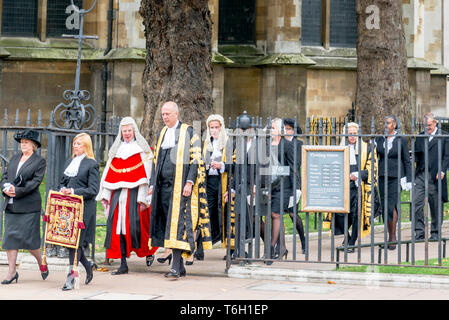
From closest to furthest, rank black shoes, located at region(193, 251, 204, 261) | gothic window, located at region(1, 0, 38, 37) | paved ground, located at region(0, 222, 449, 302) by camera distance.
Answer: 1. paved ground, located at region(0, 222, 449, 302)
2. black shoes, located at region(193, 251, 204, 261)
3. gothic window, located at region(1, 0, 38, 37)

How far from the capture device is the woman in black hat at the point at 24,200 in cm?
947

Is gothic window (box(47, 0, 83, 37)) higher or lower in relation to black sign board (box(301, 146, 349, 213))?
higher

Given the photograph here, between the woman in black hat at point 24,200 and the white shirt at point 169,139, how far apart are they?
1326mm

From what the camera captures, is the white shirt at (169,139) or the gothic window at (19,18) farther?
the gothic window at (19,18)

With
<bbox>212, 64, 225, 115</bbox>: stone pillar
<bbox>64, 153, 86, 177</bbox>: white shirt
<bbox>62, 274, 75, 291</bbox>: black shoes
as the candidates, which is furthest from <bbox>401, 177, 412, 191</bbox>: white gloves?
<bbox>212, 64, 225, 115</bbox>: stone pillar

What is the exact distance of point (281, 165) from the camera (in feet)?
32.6

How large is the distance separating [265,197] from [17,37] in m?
16.0

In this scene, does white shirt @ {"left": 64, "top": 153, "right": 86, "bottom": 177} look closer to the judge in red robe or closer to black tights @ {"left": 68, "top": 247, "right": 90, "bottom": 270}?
the judge in red robe

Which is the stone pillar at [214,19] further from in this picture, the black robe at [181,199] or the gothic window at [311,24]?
the black robe at [181,199]

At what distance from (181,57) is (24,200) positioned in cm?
443

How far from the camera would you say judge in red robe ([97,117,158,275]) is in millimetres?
10078

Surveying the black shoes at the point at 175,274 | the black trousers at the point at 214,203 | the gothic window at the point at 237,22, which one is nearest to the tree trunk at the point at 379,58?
the black trousers at the point at 214,203

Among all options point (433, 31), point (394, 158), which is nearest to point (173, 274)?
point (394, 158)

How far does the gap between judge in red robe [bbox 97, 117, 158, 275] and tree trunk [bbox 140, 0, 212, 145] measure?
314 centimetres
